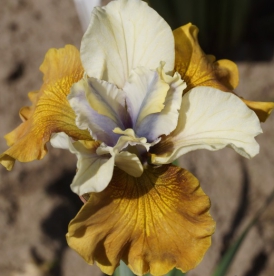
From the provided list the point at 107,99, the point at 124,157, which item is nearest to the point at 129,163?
the point at 124,157

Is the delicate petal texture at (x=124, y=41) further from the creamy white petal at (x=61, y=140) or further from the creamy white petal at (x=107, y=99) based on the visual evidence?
the creamy white petal at (x=61, y=140)

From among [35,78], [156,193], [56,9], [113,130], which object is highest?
[113,130]

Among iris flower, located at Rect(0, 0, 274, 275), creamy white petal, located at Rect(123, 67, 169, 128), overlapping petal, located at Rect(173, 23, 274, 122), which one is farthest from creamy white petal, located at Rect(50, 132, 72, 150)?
overlapping petal, located at Rect(173, 23, 274, 122)

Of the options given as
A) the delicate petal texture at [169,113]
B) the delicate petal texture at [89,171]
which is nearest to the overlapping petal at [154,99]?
the delicate petal texture at [169,113]

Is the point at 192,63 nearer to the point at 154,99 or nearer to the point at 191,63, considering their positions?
the point at 191,63

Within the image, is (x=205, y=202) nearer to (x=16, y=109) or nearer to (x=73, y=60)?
(x=73, y=60)

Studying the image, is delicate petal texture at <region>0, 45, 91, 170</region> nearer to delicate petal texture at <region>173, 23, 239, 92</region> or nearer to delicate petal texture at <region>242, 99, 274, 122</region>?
delicate petal texture at <region>173, 23, 239, 92</region>

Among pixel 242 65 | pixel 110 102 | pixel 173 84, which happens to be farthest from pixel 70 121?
pixel 242 65
